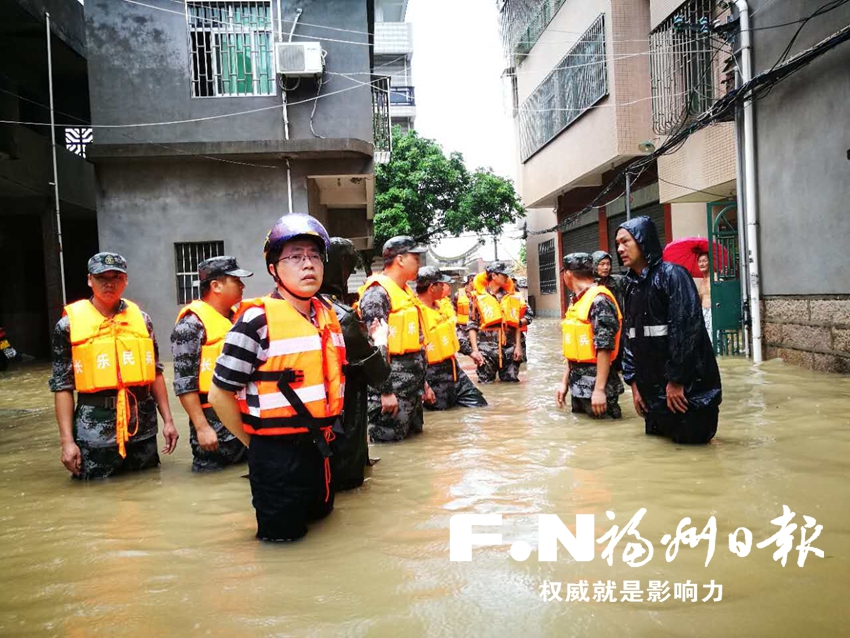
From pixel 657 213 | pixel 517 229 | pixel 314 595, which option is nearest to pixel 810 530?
pixel 314 595

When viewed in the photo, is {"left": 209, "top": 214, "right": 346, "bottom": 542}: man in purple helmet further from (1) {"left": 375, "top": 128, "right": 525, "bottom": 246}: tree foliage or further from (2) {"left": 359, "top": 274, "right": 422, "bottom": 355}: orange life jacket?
(1) {"left": 375, "top": 128, "right": 525, "bottom": 246}: tree foliage

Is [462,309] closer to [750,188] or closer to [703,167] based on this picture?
[750,188]

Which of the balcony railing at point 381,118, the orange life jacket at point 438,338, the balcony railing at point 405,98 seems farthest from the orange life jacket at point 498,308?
the balcony railing at point 405,98

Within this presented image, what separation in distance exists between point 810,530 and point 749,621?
3.59ft

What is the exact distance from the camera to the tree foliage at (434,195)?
2880 cm

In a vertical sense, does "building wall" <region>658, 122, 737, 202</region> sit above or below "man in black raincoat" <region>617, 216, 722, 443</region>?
above

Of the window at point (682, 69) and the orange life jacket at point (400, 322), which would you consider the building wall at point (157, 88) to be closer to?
the window at point (682, 69)

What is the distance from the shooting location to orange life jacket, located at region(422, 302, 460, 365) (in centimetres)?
754

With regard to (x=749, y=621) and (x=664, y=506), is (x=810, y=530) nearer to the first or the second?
(x=664, y=506)

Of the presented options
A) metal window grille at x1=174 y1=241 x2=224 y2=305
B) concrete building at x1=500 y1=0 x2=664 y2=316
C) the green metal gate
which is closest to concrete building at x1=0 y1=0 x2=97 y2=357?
metal window grille at x1=174 y1=241 x2=224 y2=305

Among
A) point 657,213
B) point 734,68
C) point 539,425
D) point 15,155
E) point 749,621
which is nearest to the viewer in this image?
point 749,621

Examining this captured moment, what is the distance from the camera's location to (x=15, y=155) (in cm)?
1363

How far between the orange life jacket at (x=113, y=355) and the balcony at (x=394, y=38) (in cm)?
3912

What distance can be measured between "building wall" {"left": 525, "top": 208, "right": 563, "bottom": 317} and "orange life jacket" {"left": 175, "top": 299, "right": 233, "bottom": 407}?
22778 mm
